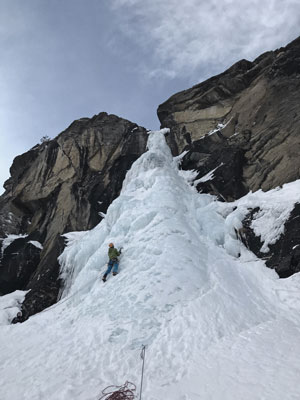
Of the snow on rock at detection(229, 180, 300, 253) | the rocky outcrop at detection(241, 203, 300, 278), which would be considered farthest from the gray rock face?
the rocky outcrop at detection(241, 203, 300, 278)

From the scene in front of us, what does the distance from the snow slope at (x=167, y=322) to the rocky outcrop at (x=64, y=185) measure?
6852 millimetres

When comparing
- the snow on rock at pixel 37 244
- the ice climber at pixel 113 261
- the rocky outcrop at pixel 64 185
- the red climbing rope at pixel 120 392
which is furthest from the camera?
the snow on rock at pixel 37 244

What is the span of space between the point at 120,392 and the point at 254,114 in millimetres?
15270

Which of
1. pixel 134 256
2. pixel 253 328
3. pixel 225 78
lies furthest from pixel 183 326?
pixel 225 78

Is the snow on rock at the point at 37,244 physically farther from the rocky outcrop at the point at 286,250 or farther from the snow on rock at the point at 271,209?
the rocky outcrop at the point at 286,250

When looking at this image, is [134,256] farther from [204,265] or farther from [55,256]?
[55,256]

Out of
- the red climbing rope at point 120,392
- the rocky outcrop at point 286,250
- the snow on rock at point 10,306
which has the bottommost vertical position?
the red climbing rope at point 120,392

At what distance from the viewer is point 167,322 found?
263 inches

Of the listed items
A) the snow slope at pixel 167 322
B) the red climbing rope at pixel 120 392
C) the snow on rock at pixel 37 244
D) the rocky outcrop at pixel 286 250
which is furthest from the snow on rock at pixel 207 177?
the red climbing rope at pixel 120 392

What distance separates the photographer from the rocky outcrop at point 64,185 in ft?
61.6

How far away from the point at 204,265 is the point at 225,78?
16.2 m

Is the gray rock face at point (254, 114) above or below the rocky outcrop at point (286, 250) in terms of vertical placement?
above

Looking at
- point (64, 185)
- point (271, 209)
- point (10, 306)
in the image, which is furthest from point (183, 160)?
point (10, 306)

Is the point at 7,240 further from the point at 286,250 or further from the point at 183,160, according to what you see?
the point at 286,250
